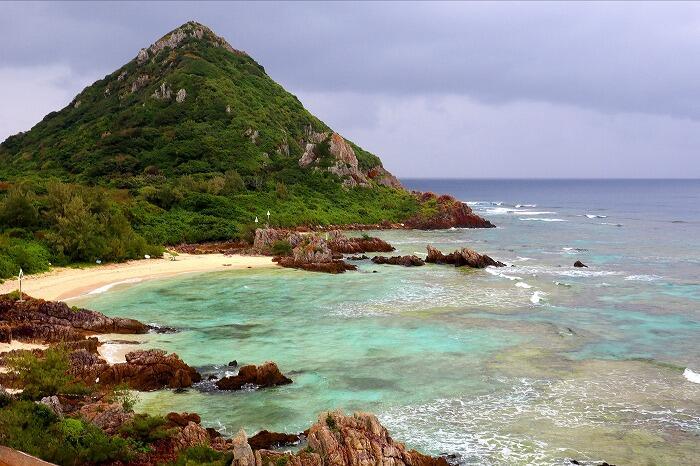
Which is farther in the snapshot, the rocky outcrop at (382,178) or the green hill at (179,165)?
the rocky outcrop at (382,178)

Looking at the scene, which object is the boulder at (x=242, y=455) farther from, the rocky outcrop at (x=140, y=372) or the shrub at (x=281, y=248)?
the shrub at (x=281, y=248)

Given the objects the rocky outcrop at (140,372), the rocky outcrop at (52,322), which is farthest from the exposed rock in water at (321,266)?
the rocky outcrop at (140,372)

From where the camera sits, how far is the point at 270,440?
60.4 feet

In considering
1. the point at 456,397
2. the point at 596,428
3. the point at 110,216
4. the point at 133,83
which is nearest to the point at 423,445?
the point at 456,397

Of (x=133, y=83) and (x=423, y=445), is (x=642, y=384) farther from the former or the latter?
(x=133, y=83)

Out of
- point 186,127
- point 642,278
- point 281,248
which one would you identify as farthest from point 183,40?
point 642,278

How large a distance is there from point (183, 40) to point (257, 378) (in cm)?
13504

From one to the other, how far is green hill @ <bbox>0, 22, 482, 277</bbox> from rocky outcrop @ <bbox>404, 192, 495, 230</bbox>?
1.86 m

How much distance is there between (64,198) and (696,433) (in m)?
49.9

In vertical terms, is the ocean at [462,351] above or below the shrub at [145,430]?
below

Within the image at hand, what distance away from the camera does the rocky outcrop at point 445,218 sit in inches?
3935

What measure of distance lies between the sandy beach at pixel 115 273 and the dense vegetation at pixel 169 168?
5.84 feet

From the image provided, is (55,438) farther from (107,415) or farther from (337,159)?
(337,159)

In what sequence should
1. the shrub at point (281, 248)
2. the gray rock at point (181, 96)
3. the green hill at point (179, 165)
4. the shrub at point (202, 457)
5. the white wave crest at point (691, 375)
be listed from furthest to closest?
the gray rock at point (181, 96)
the shrub at point (281, 248)
the green hill at point (179, 165)
the white wave crest at point (691, 375)
the shrub at point (202, 457)
